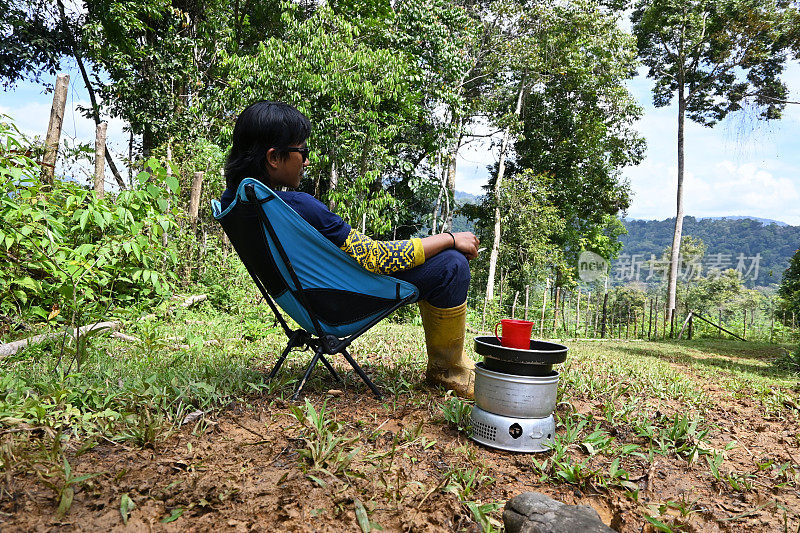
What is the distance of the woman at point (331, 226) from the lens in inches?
81.8

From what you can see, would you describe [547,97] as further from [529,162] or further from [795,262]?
[795,262]

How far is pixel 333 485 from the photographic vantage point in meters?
1.48

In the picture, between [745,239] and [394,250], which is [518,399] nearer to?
[394,250]

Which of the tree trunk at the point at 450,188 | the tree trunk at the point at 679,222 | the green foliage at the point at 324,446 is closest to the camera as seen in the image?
the green foliage at the point at 324,446

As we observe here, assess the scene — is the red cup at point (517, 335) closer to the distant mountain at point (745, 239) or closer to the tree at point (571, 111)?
the tree at point (571, 111)

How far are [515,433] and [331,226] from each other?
115 cm

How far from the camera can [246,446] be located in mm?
1723

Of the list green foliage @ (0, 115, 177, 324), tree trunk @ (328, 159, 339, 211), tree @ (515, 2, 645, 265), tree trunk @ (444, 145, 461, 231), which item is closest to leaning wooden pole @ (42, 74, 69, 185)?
green foliage @ (0, 115, 177, 324)

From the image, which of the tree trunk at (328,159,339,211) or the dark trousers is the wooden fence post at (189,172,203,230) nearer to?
the tree trunk at (328,159,339,211)

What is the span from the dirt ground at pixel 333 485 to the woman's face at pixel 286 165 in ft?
3.28

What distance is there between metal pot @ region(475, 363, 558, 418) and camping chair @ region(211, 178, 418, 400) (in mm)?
565

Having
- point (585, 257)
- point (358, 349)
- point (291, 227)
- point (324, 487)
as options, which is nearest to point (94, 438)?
point (324, 487)

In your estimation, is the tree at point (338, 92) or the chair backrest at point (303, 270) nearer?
the chair backrest at point (303, 270)

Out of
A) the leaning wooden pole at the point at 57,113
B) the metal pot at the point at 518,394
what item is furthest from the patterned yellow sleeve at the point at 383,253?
the leaning wooden pole at the point at 57,113
